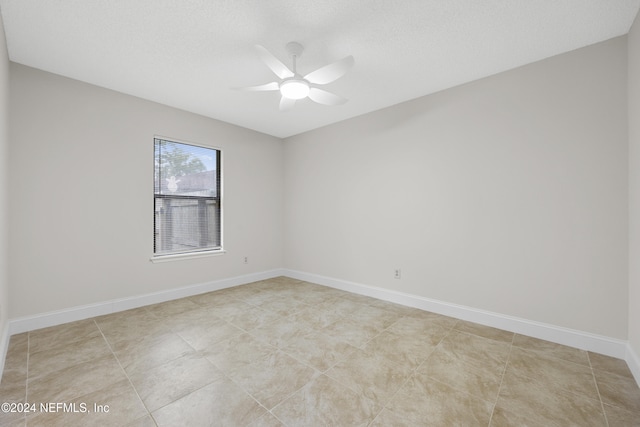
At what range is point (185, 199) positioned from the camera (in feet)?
12.5

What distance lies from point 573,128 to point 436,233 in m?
1.53

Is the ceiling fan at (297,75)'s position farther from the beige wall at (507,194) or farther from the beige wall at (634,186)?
the beige wall at (634,186)

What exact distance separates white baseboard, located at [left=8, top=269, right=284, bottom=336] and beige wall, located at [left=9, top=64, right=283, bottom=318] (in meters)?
0.06

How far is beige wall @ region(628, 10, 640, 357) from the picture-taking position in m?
1.93

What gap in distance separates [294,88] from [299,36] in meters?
0.39

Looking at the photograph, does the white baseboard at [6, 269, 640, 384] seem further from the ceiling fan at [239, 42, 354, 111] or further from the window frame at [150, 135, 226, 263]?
the ceiling fan at [239, 42, 354, 111]

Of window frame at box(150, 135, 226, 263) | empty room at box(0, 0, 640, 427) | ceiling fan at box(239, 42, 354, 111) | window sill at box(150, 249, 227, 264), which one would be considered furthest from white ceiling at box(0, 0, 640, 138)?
window sill at box(150, 249, 227, 264)

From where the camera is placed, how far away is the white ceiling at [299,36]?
1.85 metres

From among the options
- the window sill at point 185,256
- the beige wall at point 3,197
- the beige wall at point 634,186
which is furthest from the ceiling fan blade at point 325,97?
the window sill at point 185,256

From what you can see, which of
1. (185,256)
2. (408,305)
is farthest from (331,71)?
(185,256)

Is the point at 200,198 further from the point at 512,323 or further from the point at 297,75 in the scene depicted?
the point at 512,323

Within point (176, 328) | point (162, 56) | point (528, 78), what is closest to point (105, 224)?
point (176, 328)

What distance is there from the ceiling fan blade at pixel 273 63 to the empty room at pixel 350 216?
0.6 inches

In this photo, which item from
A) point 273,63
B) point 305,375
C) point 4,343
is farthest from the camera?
point 4,343
